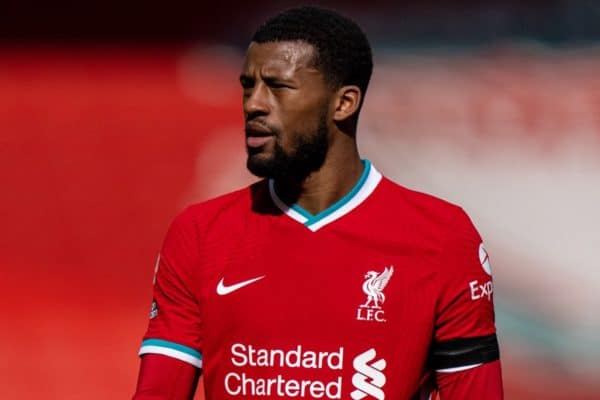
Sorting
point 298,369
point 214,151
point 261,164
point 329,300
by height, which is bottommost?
point 298,369

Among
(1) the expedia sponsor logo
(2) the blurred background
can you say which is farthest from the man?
(2) the blurred background

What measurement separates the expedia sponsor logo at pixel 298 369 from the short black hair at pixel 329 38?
0.51 meters

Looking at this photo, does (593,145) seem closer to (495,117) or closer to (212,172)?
(495,117)

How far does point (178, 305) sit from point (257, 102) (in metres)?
0.41

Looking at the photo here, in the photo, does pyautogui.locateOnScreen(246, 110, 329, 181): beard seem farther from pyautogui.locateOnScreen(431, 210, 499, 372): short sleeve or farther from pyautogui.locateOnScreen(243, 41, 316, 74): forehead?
pyautogui.locateOnScreen(431, 210, 499, 372): short sleeve

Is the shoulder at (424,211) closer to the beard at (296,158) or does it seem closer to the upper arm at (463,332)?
the upper arm at (463,332)

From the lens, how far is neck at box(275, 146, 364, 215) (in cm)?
248

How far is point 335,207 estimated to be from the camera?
2477mm

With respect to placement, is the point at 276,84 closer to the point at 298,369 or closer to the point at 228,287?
the point at 228,287

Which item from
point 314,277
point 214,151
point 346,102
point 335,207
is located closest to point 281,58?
point 346,102

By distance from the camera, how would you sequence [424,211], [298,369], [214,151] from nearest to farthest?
1. [298,369]
2. [424,211]
3. [214,151]

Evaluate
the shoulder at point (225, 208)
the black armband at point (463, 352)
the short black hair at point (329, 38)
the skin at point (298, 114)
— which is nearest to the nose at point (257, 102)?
the skin at point (298, 114)

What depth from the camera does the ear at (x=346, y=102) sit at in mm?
2473

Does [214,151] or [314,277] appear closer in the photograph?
[314,277]
